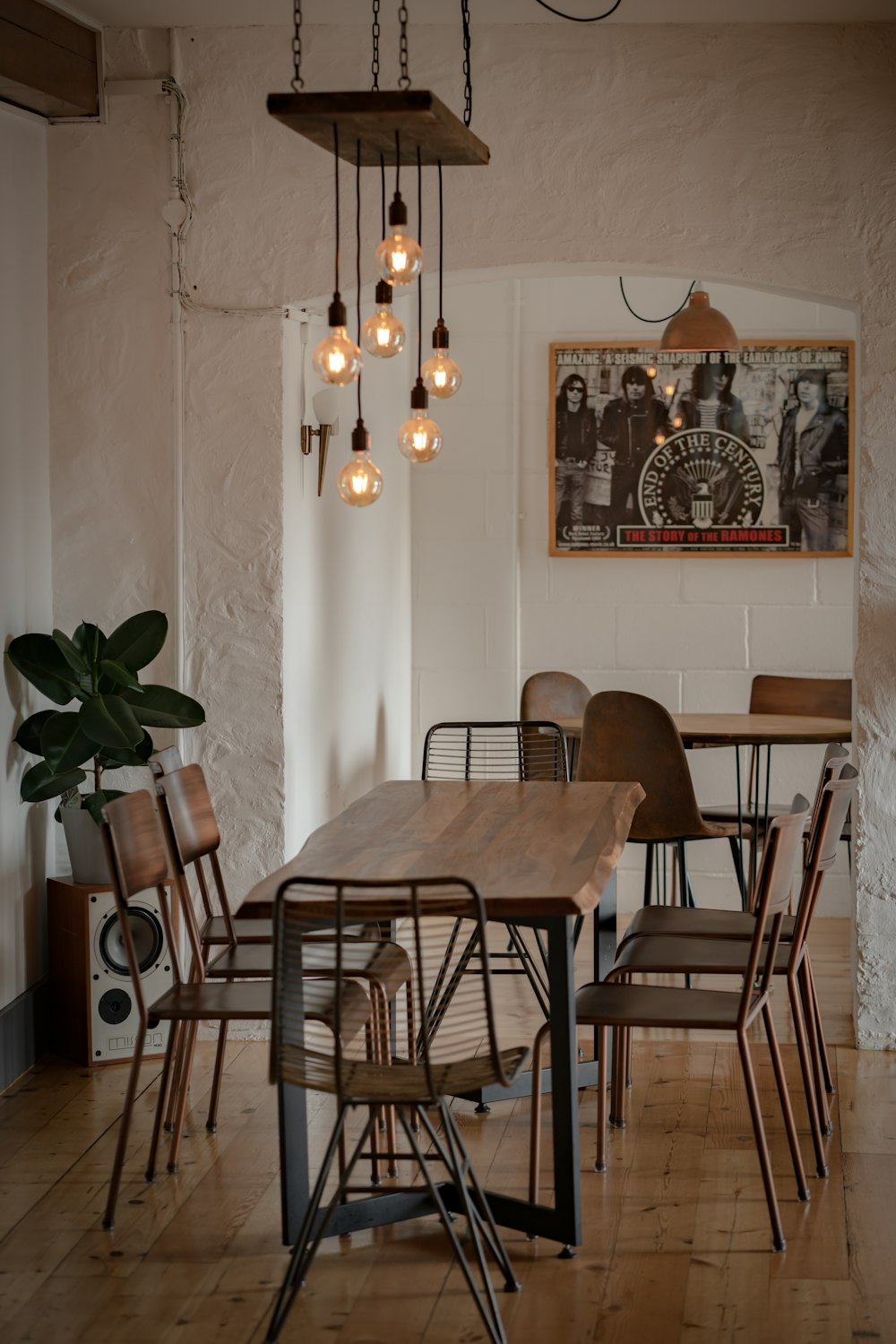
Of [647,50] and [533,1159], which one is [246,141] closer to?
[647,50]

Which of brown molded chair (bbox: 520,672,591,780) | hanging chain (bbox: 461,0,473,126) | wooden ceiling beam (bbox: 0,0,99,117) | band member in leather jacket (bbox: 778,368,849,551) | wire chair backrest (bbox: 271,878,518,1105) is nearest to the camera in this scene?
wire chair backrest (bbox: 271,878,518,1105)

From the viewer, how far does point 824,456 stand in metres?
6.15

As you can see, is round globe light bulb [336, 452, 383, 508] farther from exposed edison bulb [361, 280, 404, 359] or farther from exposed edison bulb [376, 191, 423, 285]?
exposed edison bulb [376, 191, 423, 285]

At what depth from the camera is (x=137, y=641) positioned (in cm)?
416

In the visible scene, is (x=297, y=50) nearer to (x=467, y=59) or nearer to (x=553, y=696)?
(x=467, y=59)

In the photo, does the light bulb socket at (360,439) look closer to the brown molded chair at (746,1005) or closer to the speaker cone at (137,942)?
the brown molded chair at (746,1005)

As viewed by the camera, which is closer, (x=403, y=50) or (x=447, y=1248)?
(x=447, y=1248)

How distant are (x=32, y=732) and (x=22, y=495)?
2.20 feet

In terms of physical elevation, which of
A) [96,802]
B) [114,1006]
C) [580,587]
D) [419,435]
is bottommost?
[114,1006]

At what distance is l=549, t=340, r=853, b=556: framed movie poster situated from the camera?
6.14 meters

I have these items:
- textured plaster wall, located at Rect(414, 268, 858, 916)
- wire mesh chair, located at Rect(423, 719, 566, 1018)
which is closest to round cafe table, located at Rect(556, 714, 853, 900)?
wire mesh chair, located at Rect(423, 719, 566, 1018)

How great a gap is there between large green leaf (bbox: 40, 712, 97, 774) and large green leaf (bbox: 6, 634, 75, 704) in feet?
0.24

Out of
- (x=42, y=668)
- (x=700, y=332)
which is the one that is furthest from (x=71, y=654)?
(x=700, y=332)

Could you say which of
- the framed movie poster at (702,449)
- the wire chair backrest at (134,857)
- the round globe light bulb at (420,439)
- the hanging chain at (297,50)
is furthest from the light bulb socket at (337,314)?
the framed movie poster at (702,449)
